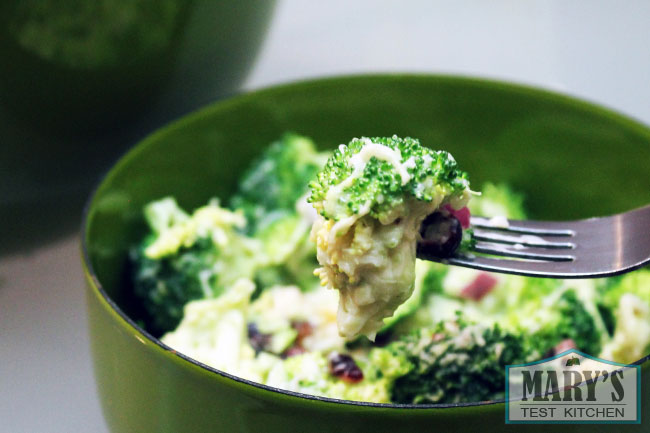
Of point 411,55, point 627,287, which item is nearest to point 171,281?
point 627,287

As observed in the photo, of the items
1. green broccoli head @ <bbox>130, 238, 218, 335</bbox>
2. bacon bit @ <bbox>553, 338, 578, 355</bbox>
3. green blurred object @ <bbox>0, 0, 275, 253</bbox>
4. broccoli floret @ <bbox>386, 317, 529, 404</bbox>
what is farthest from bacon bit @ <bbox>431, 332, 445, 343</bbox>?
green blurred object @ <bbox>0, 0, 275, 253</bbox>

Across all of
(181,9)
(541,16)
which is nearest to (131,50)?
(181,9)

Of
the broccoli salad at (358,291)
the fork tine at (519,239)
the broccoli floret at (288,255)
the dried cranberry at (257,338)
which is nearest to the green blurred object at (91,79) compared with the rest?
the broccoli salad at (358,291)

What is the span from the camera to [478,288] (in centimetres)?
158

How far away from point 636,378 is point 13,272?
129 centimetres

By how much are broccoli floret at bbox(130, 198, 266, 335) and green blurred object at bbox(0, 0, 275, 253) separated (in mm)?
270

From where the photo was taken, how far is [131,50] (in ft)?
5.23

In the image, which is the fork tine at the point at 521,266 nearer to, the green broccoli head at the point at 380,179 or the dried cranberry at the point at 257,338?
the green broccoli head at the point at 380,179

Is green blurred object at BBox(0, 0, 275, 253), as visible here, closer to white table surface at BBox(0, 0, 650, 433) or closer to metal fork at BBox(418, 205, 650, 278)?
white table surface at BBox(0, 0, 650, 433)

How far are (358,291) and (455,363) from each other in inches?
12.8

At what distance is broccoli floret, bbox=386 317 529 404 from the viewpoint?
1270 mm

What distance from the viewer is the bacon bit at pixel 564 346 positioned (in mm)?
1401

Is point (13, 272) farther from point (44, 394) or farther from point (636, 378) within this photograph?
point (636, 378)

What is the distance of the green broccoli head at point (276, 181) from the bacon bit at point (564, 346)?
0.62 meters
